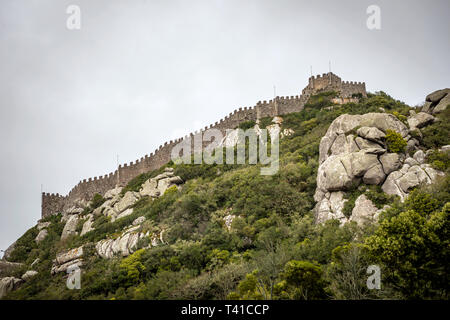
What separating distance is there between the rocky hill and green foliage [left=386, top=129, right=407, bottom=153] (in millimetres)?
86

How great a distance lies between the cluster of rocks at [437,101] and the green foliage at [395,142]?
Answer: 8298 mm

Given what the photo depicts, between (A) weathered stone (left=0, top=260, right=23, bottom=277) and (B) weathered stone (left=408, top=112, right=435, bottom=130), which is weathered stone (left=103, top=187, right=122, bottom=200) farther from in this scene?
(B) weathered stone (left=408, top=112, right=435, bottom=130)

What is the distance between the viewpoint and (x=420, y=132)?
32062mm

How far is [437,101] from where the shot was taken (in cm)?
3656

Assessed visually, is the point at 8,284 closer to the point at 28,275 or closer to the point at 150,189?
the point at 28,275

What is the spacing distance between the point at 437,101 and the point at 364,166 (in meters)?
13.6

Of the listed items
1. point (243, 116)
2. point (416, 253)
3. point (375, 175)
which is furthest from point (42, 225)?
point (416, 253)

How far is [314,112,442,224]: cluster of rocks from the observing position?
26.9 metres

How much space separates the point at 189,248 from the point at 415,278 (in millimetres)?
16301

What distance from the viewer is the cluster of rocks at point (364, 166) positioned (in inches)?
1060

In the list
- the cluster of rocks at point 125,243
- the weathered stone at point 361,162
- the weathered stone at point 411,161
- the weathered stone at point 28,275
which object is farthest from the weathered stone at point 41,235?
the weathered stone at point 411,161

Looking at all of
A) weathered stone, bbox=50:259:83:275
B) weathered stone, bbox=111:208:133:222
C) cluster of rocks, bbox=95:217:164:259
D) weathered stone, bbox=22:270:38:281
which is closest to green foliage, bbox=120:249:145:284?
cluster of rocks, bbox=95:217:164:259

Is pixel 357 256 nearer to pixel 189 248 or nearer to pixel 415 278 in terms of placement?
pixel 415 278

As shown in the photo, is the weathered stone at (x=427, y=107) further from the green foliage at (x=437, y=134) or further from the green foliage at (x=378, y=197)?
the green foliage at (x=378, y=197)
